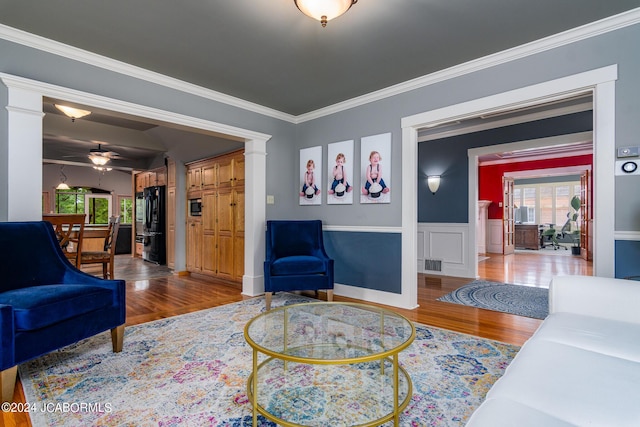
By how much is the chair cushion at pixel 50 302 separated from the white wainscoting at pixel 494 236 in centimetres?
907

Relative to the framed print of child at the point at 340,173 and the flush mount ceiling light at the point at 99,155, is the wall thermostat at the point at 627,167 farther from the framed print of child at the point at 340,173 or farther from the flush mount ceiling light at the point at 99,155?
the flush mount ceiling light at the point at 99,155

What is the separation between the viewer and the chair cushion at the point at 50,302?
1800 mm

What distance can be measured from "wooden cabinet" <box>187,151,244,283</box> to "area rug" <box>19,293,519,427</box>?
6.89ft

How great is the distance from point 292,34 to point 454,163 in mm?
4085

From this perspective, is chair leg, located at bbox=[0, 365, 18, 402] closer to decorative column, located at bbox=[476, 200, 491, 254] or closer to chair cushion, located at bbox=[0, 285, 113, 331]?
chair cushion, located at bbox=[0, 285, 113, 331]

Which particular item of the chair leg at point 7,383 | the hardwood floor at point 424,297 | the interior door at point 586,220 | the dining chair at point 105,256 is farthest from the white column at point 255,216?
the interior door at point 586,220

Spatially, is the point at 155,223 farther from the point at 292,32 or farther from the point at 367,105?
the point at 292,32

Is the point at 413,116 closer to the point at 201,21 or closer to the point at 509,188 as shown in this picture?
the point at 201,21

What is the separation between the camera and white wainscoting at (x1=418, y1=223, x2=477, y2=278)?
17.8 ft

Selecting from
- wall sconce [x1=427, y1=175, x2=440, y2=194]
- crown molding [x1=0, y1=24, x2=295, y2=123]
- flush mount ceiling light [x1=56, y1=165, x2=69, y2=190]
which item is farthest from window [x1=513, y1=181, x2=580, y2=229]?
flush mount ceiling light [x1=56, y1=165, x2=69, y2=190]

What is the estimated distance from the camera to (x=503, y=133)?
518 cm

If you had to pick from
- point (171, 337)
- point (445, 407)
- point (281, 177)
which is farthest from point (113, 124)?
point (445, 407)

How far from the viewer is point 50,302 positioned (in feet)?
6.26

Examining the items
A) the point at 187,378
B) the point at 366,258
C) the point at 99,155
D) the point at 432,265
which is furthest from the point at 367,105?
the point at 99,155
